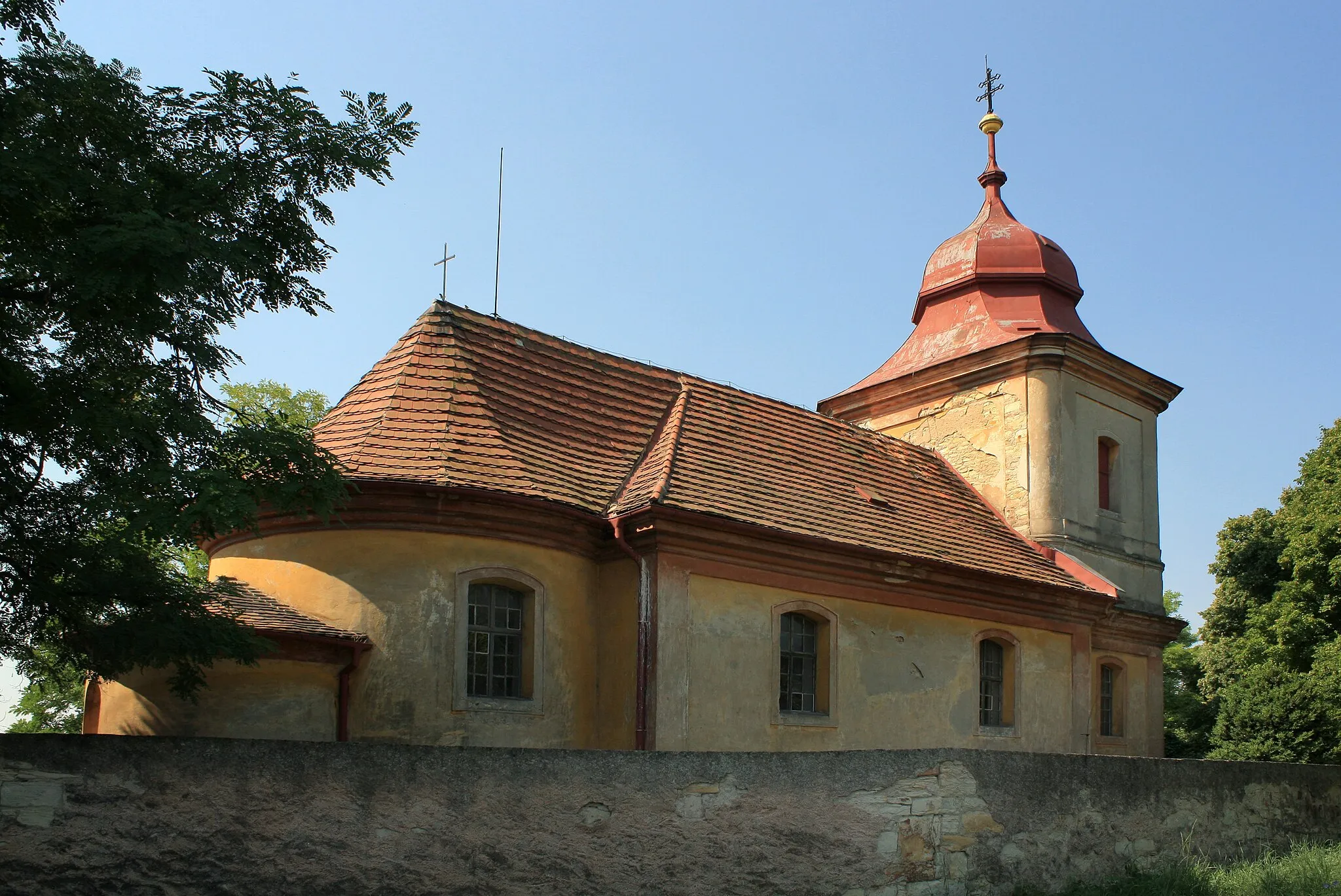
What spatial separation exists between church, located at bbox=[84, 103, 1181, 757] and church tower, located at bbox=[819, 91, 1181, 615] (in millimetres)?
84

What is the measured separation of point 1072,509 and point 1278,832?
7.69 metres

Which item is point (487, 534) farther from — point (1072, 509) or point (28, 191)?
point (1072, 509)

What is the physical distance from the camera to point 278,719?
41.8 ft

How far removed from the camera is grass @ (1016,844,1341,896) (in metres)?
11.2

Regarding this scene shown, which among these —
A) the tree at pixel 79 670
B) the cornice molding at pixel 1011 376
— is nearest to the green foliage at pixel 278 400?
the tree at pixel 79 670

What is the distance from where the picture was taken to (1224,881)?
1173 centimetres

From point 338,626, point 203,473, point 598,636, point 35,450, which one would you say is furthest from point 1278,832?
point 35,450

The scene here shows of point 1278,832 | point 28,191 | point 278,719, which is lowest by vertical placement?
point 1278,832

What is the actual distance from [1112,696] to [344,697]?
14.1 m

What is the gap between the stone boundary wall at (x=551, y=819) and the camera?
6.77m

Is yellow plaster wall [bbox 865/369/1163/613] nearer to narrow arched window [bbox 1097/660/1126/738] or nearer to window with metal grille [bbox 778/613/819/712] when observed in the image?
narrow arched window [bbox 1097/660/1126/738]

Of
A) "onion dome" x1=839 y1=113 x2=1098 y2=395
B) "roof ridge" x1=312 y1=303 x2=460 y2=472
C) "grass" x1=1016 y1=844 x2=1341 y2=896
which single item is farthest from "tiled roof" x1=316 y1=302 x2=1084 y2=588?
"grass" x1=1016 y1=844 x2=1341 y2=896

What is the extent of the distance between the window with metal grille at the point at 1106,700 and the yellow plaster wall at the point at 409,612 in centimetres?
1104

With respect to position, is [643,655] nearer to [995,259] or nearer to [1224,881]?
[1224,881]
